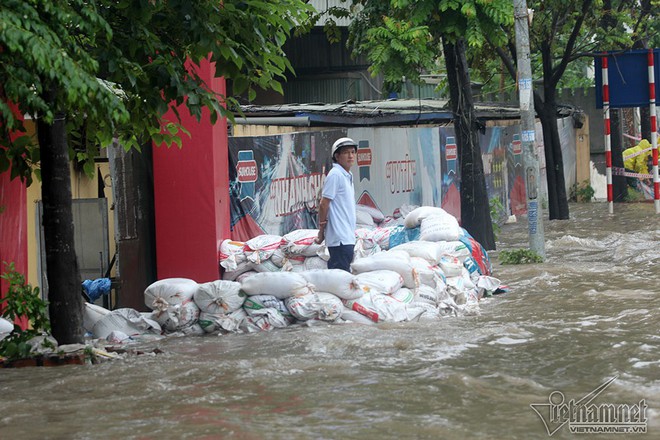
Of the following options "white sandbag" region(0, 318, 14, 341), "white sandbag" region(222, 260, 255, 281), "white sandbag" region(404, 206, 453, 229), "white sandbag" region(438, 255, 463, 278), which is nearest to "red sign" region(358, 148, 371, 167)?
"white sandbag" region(404, 206, 453, 229)

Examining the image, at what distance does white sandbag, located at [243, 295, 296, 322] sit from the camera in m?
9.13

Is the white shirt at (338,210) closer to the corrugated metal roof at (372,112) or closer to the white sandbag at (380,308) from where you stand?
the white sandbag at (380,308)

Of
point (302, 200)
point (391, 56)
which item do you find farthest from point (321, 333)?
point (391, 56)

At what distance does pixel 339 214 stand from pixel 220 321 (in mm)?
1547

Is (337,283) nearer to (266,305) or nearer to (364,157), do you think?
(266,305)

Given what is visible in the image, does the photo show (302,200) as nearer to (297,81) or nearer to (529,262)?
(529,262)

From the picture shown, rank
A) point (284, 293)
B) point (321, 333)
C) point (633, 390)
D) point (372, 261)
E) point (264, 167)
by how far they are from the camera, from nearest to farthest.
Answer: point (633, 390) → point (321, 333) → point (284, 293) → point (372, 261) → point (264, 167)

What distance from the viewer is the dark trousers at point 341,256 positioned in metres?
9.89

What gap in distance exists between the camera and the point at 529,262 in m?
13.5

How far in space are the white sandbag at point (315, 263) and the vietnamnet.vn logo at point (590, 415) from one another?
4237 mm

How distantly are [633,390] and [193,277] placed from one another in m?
4.95

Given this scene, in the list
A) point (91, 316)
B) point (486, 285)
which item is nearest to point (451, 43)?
point (486, 285)

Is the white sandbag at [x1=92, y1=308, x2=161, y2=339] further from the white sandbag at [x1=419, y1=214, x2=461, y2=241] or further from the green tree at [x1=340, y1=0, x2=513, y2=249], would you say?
the green tree at [x1=340, y1=0, x2=513, y2=249]

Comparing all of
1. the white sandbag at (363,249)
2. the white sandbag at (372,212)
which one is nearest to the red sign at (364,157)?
the white sandbag at (372,212)
